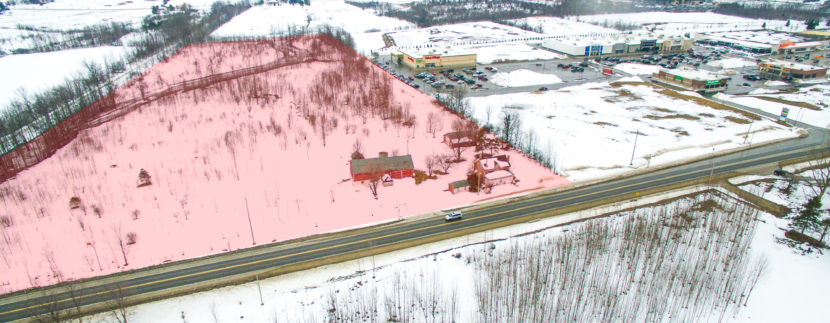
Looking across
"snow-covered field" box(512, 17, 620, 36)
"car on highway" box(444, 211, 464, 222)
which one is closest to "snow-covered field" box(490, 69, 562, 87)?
"car on highway" box(444, 211, 464, 222)

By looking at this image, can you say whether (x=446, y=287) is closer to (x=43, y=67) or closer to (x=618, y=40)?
(x=618, y=40)

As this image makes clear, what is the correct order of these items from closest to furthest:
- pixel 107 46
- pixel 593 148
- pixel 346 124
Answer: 1. pixel 593 148
2. pixel 346 124
3. pixel 107 46

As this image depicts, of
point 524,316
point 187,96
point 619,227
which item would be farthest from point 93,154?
point 619,227

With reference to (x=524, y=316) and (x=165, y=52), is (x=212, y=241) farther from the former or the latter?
(x=165, y=52)

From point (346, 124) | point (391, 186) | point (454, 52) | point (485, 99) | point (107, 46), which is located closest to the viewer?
point (391, 186)

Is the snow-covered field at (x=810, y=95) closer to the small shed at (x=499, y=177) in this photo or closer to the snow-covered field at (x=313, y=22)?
the small shed at (x=499, y=177)

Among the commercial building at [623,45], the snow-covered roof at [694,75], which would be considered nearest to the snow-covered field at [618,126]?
the snow-covered roof at [694,75]

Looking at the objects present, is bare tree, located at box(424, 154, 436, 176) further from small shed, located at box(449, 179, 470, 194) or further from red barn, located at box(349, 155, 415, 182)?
small shed, located at box(449, 179, 470, 194)
